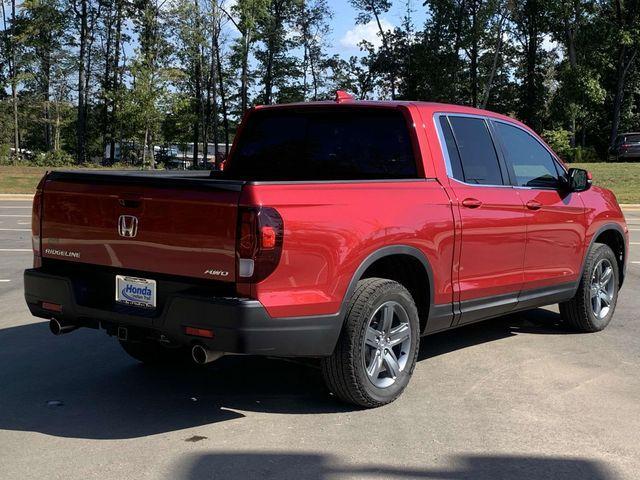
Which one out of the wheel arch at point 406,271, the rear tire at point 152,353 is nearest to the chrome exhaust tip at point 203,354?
the wheel arch at point 406,271

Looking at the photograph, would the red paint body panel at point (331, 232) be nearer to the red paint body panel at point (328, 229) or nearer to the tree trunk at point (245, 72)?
the red paint body panel at point (328, 229)

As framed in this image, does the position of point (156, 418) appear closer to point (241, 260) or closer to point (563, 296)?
point (241, 260)

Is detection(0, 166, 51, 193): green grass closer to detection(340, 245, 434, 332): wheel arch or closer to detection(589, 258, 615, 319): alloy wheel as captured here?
detection(589, 258, 615, 319): alloy wheel

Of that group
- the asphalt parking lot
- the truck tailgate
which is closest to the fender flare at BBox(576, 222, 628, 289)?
the asphalt parking lot

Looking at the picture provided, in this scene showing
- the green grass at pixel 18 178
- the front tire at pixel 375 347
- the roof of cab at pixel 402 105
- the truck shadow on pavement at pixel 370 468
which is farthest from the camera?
the green grass at pixel 18 178

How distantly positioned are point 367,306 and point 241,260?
91cm

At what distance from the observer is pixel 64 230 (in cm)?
448

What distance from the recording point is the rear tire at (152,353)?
5367mm

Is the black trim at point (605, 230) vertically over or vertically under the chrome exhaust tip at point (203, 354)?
over

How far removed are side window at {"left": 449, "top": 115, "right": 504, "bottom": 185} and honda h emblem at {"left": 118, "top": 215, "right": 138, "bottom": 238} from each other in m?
2.37

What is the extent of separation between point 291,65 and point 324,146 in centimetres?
4716

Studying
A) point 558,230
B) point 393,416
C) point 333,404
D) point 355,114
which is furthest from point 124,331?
point 558,230

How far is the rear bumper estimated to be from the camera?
147 inches

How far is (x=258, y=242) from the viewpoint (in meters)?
3.71
